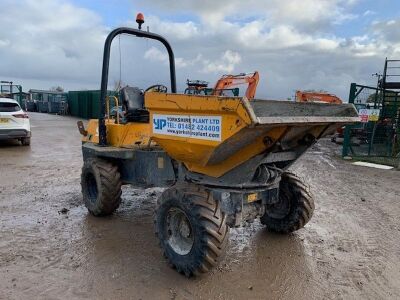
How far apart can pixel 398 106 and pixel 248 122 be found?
11.7 metres

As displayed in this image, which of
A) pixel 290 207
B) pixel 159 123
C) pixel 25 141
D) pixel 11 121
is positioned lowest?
pixel 25 141

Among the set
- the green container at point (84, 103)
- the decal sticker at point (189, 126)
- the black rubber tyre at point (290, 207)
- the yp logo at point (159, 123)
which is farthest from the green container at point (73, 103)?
the decal sticker at point (189, 126)

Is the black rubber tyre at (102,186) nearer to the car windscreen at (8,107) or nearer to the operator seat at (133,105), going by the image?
the operator seat at (133,105)

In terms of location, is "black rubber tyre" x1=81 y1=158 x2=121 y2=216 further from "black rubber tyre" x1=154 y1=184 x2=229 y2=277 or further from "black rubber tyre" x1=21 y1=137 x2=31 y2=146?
"black rubber tyre" x1=21 y1=137 x2=31 y2=146

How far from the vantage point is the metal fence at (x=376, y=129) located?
1163 centimetres

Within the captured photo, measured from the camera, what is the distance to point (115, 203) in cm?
549

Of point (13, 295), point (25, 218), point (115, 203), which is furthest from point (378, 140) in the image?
point (13, 295)

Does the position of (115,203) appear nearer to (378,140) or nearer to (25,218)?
(25,218)

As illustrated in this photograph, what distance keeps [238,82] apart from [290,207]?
5.46 metres

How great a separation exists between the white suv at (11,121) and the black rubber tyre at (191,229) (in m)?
9.65

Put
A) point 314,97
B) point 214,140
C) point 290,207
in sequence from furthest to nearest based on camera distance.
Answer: point 314,97 → point 290,207 → point 214,140

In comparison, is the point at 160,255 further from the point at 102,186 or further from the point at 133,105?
the point at 133,105

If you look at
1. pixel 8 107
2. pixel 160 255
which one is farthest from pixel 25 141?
pixel 160 255

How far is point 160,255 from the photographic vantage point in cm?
439
